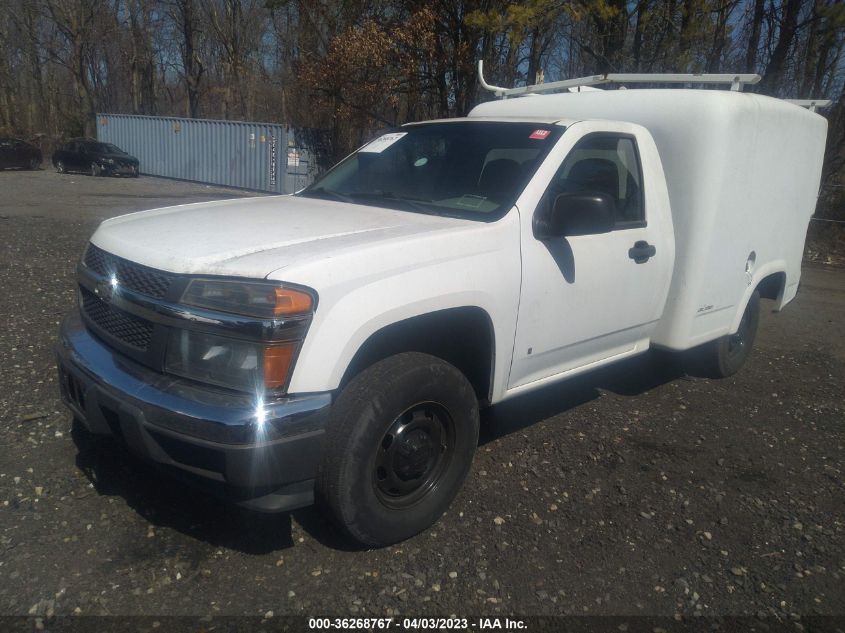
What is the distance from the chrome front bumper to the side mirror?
151 centimetres

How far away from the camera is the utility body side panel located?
4.36m

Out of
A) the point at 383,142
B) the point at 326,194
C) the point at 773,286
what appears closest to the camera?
the point at 326,194

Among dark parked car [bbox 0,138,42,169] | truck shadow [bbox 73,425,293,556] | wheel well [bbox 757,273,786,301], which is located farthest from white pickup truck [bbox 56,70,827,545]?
dark parked car [bbox 0,138,42,169]

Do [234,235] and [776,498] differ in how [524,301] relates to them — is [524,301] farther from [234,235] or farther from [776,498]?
[776,498]

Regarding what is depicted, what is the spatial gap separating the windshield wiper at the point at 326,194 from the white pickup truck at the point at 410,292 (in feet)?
0.06

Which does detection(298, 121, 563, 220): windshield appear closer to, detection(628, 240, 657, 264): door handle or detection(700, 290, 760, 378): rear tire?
detection(628, 240, 657, 264): door handle

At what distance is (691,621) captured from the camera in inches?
110

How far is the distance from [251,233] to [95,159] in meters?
25.8

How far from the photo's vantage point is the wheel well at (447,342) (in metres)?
2.97

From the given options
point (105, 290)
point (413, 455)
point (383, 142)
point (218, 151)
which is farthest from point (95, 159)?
point (413, 455)

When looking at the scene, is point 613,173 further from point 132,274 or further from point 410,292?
point 132,274

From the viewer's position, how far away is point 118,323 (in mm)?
3031

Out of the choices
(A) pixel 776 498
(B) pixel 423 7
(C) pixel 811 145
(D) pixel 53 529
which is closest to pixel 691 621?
(A) pixel 776 498

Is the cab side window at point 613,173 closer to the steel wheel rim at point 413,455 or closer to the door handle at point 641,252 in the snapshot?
the door handle at point 641,252
